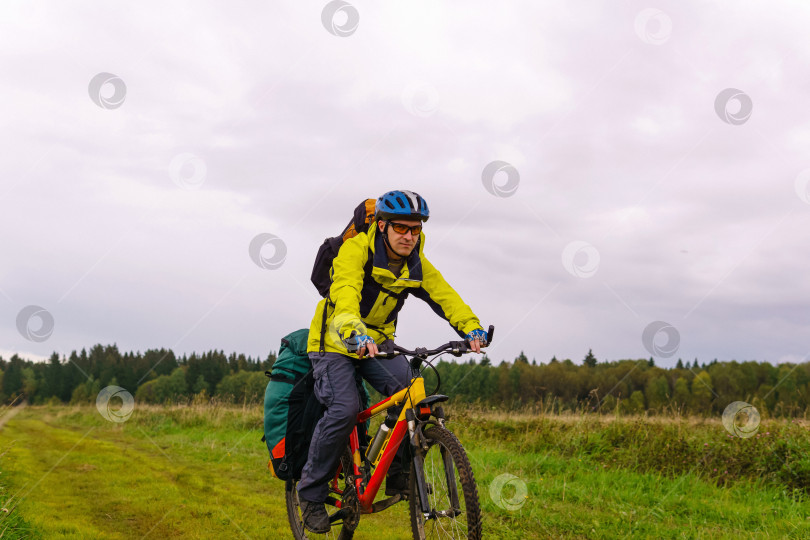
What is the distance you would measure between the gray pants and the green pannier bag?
23 centimetres

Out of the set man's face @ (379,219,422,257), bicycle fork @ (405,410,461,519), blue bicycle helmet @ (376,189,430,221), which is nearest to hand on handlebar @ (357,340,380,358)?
bicycle fork @ (405,410,461,519)

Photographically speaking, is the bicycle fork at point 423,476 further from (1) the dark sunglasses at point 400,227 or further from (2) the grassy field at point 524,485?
(2) the grassy field at point 524,485

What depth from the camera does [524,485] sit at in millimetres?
6977

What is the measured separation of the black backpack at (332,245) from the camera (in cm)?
456

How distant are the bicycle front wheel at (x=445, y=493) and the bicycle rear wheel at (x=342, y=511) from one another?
1.76 ft


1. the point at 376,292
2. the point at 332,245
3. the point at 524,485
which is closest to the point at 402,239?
the point at 376,292

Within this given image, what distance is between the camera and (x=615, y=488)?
23.0 feet

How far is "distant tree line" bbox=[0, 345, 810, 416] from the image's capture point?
11141mm

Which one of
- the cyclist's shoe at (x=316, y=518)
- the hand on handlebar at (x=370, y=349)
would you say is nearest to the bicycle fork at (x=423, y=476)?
the hand on handlebar at (x=370, y=349)

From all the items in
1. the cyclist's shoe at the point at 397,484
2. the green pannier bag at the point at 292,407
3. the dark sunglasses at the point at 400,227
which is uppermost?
the dark sunglasses at the point at 400,227

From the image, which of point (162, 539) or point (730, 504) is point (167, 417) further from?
point (730, 504)

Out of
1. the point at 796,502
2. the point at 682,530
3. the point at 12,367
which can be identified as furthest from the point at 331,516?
the point at 12,367

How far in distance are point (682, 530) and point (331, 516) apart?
10.7 ft

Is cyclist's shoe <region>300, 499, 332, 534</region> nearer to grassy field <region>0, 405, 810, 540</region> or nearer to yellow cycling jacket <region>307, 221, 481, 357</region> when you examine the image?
grassy field <region>0, 405, 810, 540</region>
